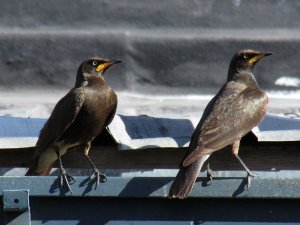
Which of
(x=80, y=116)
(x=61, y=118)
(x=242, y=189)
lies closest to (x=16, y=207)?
(x=242, y=189)

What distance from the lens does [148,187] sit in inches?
174

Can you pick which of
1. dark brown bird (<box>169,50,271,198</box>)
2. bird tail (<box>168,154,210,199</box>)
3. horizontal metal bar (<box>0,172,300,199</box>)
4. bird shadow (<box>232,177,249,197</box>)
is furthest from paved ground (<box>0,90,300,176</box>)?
bird shadow (<box>232,177,249,197</box>)

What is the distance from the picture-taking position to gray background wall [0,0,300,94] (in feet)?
18.5

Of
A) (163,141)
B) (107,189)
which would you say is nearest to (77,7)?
(163,141)

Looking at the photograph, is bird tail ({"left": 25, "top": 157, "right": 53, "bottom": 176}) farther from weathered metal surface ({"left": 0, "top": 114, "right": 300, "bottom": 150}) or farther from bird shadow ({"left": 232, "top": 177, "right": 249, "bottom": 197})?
bird shadow ({"left": 232, "top": 177, "right": 249, "bottom": 197})

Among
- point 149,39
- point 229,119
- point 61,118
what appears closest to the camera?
point 229,119

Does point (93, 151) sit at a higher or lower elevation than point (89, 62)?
lower

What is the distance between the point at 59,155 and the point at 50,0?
100 centimetres

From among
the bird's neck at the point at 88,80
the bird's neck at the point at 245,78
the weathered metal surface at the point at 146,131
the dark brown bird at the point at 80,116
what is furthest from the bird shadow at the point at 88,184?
the bird's neck at the point at 245,78

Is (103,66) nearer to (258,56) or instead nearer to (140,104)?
(140,104)

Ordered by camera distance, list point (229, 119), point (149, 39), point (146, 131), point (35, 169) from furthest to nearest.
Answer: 1. point (35, 169)
2. point (149, 39)
3. point (229, 119)
4. point (146, 131)

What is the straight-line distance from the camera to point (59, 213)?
4453 mm

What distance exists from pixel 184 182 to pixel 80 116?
6.22ft

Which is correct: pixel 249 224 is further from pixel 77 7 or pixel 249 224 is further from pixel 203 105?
pixel 77 7
